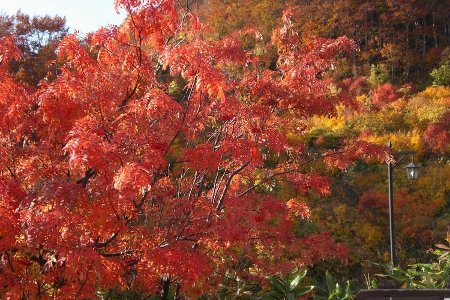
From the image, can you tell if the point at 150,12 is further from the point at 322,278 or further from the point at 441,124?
the point at 441,124

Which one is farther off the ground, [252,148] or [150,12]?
[150,12]

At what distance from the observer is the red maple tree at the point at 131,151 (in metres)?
5.18

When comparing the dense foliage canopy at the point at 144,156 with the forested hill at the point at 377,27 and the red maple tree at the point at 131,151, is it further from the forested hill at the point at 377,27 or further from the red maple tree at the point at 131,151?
the forested hill at the point at 377,27

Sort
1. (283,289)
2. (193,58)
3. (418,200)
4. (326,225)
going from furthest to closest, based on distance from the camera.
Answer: (418,200)
(326,225)
(283,289)
(193,58)

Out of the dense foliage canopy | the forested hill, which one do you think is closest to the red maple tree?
the dense foliage canopy

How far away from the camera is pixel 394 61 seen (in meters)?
27.3

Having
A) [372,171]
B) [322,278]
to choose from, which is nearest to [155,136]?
[322,278]

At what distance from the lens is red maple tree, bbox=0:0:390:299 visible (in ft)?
17.0

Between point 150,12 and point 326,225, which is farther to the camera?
point 326,225

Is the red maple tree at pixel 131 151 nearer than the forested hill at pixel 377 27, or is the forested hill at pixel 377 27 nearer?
the red maple tree at pixel 131 151

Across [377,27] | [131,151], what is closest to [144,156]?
[131,151]

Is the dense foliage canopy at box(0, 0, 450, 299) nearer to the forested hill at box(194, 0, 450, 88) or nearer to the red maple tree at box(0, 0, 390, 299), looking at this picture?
the red maple tree at box(0, 0, 390, 299)

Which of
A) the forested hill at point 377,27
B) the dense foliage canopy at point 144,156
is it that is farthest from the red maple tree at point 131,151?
the forested hill at point 377,27

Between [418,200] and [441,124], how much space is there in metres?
4.00
